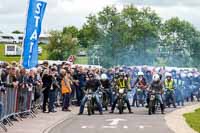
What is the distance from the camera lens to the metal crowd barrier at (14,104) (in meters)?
20.1

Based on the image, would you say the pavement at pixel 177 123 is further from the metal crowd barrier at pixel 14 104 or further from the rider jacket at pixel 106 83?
the metal crowd barrier at pixel 14 104

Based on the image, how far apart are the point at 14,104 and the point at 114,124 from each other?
3.53 m

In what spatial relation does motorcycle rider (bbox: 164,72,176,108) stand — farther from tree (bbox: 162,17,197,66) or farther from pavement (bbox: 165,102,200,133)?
tree (bbox: 162,17,197,66)

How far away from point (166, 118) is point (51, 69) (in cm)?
560

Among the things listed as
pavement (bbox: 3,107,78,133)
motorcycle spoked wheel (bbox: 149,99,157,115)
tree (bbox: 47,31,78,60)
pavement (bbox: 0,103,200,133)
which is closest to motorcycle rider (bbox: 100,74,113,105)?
motorcycle spoked wheel (bbox: 149,99,157,115)

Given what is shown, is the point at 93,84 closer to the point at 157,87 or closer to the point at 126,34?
the point at 157,87

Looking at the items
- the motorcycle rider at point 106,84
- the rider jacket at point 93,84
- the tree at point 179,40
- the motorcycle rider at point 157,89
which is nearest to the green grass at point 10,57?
the tree at point 179,40

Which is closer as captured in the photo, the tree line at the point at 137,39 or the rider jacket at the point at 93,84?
the rider jacket at the point at 93,84

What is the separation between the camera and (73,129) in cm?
2131

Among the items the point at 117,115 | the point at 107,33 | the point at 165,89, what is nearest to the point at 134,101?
the point at 165,89

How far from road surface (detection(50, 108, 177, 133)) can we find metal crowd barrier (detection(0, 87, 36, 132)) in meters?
1.55

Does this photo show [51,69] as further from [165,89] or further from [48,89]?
[165,89]

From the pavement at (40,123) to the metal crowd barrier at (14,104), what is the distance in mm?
303

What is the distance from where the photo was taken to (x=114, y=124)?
23.4 metres
